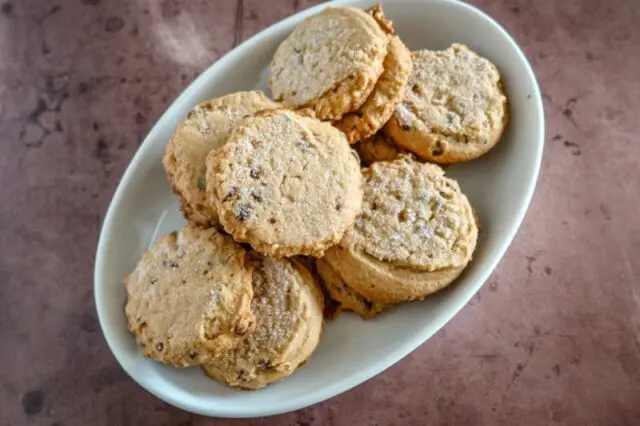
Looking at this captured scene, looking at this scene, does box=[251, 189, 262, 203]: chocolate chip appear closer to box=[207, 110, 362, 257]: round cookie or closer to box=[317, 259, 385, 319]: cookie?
box=[207, 110, 362, 257]: round cookie

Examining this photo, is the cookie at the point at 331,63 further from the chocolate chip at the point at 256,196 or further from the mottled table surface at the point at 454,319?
the mottled table surface at the point at 454,319

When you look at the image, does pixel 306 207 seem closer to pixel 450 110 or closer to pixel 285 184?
pixel 285 184

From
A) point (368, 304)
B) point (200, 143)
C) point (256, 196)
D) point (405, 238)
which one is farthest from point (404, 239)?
point (200, 143)

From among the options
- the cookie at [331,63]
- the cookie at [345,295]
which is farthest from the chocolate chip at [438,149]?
the cookie at [345,295]

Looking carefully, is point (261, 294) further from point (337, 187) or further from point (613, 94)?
point (613, 94)

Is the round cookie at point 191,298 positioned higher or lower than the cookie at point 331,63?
lower

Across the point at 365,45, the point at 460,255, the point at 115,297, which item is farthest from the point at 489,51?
the point at 115,297
